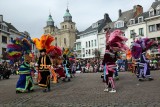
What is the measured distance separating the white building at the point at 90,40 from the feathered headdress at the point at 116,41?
2196 inches

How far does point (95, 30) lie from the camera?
228 feet

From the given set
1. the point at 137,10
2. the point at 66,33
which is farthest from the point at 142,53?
the point at 66,33

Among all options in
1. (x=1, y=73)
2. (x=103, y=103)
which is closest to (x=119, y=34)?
(x=103, y=103)

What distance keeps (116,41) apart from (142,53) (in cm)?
419

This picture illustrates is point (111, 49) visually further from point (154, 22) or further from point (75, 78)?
point (154, 22)

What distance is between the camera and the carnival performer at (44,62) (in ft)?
43.1

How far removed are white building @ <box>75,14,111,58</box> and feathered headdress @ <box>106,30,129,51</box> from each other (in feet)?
183

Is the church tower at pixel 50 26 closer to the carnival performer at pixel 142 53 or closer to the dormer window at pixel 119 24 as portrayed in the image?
the dormer window at pixel 119 24

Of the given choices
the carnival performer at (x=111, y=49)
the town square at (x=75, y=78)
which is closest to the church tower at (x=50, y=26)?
the town square at (x=75, y=78)

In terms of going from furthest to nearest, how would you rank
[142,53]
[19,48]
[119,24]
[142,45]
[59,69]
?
[119,24] < [59,69] < [142,53] < [142,45] < [19,48]

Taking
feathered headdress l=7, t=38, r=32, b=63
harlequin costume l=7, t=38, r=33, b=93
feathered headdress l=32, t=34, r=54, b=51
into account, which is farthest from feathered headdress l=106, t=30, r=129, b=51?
feathered headdress l=7, t=38, r=32, b=63

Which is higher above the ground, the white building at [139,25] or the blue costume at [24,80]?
the white building at [139,25]

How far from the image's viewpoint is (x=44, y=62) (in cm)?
1339

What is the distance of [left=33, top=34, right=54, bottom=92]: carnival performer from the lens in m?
13.1
